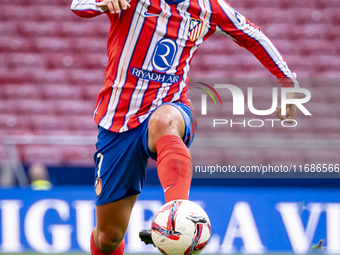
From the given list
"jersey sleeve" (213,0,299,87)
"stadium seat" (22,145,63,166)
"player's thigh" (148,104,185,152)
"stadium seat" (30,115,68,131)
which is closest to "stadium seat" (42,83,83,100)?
"stadium seat" (30,115,68,131)

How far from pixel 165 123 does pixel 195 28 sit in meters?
0.59

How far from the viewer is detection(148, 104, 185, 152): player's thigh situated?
8.57 ft

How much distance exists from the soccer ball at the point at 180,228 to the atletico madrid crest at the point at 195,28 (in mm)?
940

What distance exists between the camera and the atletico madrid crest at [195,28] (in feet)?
9.69

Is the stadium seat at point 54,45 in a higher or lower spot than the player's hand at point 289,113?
higher

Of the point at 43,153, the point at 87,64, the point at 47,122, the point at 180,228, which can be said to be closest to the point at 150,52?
the point at 180,228

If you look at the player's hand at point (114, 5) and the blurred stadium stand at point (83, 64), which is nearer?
the player's hand at point (114, 5)

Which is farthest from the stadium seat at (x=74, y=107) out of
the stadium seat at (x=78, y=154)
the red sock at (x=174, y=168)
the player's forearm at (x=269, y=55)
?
the red sock at (x=174, y=168)

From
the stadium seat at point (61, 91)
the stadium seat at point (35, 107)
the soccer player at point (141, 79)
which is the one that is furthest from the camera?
the stadium seat at point (61, 91)

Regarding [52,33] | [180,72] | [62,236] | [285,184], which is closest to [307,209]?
[285,184]

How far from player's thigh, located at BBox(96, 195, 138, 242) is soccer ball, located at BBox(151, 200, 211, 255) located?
785 millimetres

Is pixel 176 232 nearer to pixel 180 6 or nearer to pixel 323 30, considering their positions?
pixel 180 6

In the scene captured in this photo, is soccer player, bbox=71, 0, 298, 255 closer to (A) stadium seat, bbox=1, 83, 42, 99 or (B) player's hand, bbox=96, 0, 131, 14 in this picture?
(B) player's hand, bbox=96, 0, 131, 14

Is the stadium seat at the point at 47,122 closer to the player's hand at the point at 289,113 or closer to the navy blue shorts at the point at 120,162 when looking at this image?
the navy blue shorts at the point at 120,162
